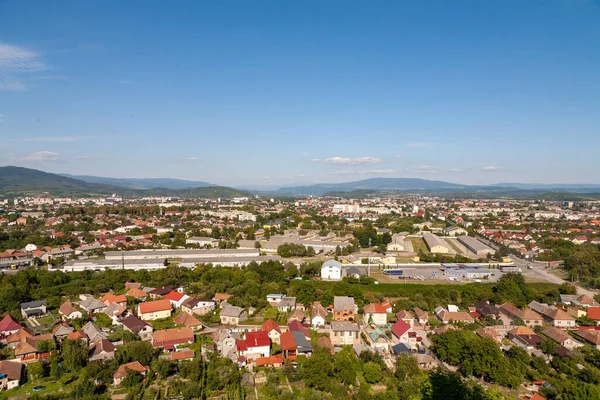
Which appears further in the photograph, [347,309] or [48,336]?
[347,309]

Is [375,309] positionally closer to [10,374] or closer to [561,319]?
[561,319]

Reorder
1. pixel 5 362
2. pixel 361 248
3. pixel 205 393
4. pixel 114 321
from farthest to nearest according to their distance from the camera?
pixel 361 248
pixel 114 321
pixel 5 362
pixel 205 393

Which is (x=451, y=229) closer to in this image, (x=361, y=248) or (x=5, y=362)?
(x=361, y=248)

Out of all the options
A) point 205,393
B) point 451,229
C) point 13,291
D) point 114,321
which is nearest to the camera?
point 205,393

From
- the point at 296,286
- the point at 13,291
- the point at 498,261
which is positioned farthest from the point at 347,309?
the point at 498,261

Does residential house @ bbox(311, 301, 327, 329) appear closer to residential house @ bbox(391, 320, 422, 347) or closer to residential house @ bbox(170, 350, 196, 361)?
residential house @ bbox(391, 320, 422, 347)
